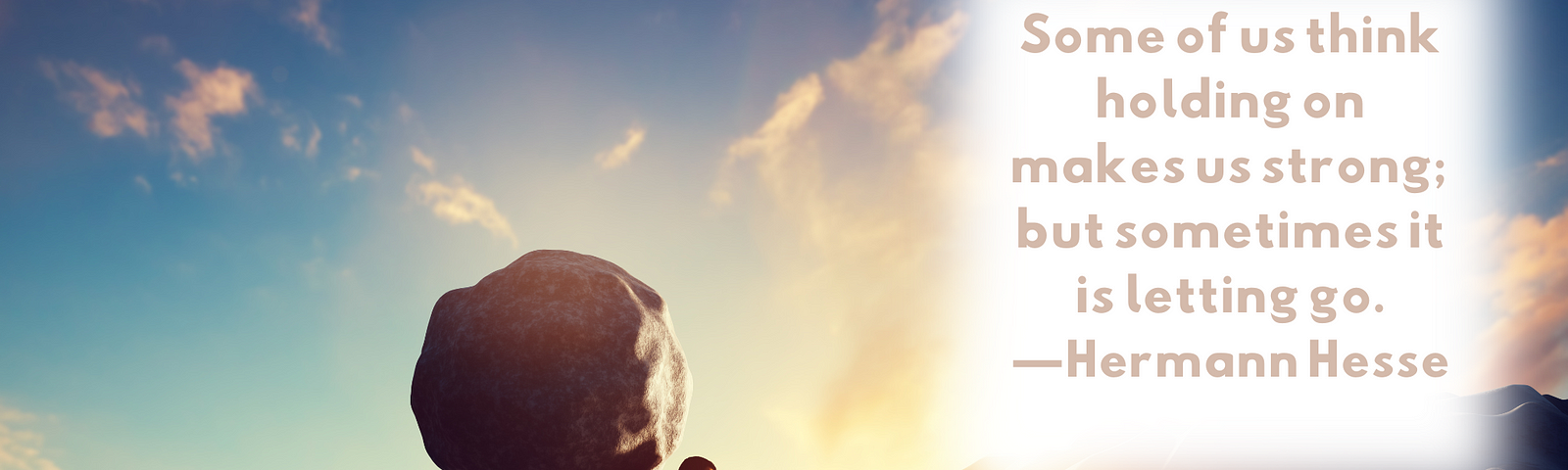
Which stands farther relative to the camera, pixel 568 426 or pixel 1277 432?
pixel 1277 432

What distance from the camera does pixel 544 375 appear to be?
6836mm

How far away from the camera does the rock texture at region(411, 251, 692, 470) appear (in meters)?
6.86

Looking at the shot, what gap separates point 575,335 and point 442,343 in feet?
5.05

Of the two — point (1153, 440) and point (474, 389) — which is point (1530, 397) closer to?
point (1153, 440)

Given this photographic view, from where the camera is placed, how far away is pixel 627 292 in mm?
7781

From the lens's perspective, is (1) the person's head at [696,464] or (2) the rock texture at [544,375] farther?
(1) the person's head at [696,464]

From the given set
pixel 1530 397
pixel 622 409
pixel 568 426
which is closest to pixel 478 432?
pixel 568 426

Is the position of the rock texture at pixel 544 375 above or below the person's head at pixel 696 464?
above

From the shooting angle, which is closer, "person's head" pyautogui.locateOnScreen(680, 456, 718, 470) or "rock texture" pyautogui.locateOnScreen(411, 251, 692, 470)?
"rock texture" pyautogui.locateOnScreen(411, 251, 692, 470)

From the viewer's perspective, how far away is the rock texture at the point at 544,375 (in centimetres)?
686

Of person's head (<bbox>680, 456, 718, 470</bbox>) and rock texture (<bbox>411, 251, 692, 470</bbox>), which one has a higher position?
rock texture (<bbox>411, 251, 692, 470</bbox>)

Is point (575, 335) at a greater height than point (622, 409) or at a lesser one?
greater

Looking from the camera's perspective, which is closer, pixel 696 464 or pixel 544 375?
pixel 544 375

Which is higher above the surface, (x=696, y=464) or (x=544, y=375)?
(x=544, y=375)
